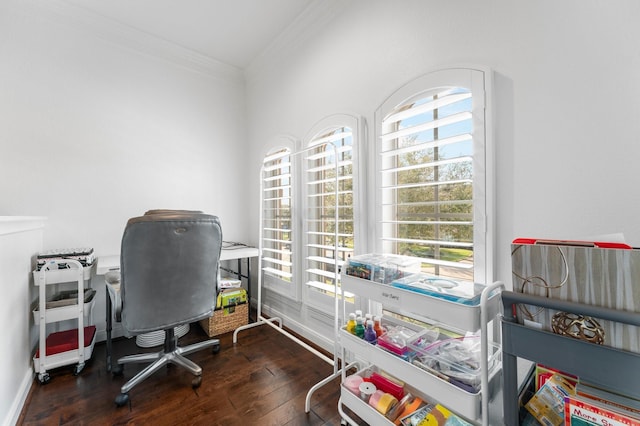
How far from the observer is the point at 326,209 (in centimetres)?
220

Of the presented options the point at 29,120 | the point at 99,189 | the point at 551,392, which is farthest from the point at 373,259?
the point at 29,120

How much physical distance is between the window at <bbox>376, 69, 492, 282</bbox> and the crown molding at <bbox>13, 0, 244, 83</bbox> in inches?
89.3

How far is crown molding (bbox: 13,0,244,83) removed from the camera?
2.15 meters

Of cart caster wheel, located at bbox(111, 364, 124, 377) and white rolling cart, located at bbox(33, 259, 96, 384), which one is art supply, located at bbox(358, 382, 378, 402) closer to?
cart caster wheel, located at bbox(111, 364, 124, 377)

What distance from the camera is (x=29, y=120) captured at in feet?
6.89

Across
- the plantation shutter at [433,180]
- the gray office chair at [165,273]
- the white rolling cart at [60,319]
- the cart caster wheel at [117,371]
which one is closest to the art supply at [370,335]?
the plantation shutter at [433,180]

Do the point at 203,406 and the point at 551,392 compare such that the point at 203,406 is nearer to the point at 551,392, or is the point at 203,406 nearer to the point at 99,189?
the point at 551,392

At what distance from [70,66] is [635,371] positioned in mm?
3648

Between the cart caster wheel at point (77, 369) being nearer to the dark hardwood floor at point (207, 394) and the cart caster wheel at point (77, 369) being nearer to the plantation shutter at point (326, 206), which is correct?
the dark hardwood floor at point (207, 394)

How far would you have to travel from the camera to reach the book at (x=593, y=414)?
1.99 feet

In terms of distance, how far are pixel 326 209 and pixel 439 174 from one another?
0.98 metres

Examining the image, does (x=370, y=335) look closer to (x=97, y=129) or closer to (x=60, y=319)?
(x=60, y=319)

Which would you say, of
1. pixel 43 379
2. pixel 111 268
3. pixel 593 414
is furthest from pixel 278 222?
pixel 593 414

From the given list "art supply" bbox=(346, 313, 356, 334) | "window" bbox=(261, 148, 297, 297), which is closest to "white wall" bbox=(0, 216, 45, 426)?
"window" bbox=(261, 148, 297, 297)
